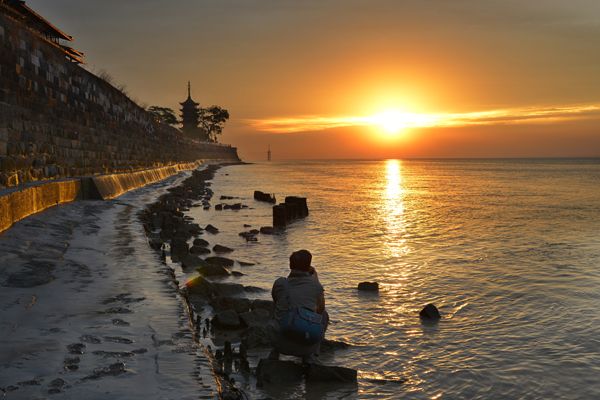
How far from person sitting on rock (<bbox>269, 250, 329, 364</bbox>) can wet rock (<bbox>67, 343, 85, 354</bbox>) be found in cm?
187

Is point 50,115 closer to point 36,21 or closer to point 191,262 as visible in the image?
point 191,262

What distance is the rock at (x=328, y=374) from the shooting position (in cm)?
493

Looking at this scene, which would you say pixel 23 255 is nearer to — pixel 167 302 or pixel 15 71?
pixel 167 302

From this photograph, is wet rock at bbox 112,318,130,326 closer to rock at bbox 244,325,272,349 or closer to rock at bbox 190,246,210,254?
rock at bbox 244,325,272,349

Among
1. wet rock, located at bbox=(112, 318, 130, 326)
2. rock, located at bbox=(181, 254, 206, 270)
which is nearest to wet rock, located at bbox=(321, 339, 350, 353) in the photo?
wet rock, located at bbox=(112, 318, 130, 326)

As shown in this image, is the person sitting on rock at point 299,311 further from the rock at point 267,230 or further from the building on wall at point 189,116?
the building on wall at point 189,116

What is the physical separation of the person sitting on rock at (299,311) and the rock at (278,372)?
124mm

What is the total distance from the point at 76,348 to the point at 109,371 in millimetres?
555

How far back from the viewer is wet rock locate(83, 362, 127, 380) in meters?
3.49

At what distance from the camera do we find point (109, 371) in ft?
11.8

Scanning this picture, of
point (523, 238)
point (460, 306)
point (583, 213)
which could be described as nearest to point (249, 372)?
point (460, 306)

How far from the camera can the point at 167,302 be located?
542 cm

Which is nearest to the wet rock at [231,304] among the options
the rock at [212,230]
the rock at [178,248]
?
the rock at [178,248]

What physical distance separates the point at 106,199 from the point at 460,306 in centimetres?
1130
